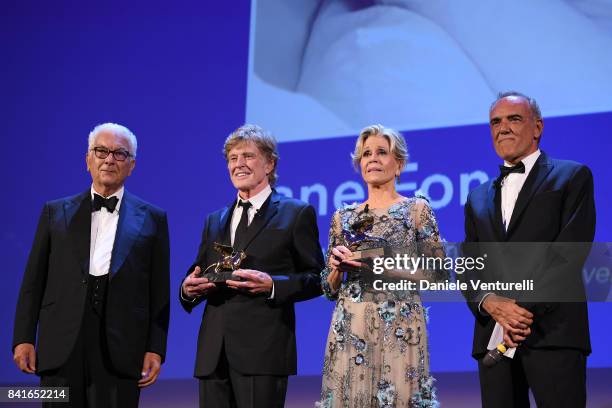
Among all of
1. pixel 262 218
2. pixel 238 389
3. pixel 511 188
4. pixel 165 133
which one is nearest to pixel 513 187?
pixel 511 188

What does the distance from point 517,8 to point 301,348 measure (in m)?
2.42

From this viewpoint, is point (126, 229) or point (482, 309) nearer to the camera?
point (482, 309)

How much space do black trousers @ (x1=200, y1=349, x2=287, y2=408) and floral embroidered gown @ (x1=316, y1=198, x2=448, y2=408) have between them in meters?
0.19

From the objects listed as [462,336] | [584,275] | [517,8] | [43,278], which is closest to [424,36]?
[517,8]

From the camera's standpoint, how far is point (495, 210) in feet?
10.2

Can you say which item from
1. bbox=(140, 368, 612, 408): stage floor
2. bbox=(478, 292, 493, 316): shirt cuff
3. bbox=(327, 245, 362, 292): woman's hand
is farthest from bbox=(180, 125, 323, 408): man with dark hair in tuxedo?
bbox=(140, 368, 612, 408): stage floor

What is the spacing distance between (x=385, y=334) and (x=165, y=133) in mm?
2903

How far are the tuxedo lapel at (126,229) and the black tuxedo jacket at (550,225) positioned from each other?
4.74ft

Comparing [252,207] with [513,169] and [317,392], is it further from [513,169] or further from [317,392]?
[317,392]

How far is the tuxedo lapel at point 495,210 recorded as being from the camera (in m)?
3.04

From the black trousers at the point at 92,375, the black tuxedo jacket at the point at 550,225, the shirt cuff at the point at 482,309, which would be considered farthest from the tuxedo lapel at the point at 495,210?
the black trousers at the point at 92,375

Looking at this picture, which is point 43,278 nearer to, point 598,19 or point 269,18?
point 269,18

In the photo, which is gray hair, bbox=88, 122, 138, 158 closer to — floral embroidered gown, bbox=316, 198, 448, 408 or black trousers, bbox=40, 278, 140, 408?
black trousers, bbox=40, 278, 140, 408

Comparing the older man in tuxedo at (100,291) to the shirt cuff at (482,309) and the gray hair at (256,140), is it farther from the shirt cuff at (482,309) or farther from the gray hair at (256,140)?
the shirt cuff at (482,309)
